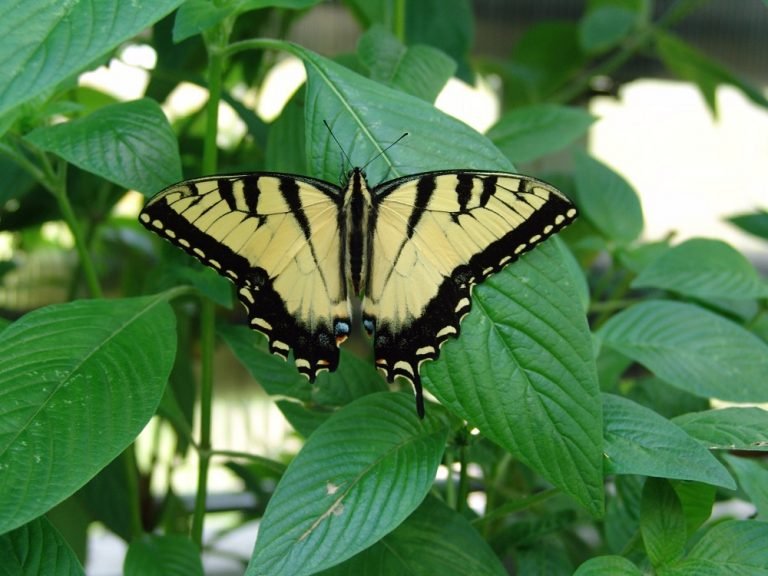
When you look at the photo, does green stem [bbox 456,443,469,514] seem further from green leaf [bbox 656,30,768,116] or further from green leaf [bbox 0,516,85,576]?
green leaf [bbox 656,30,768,116]

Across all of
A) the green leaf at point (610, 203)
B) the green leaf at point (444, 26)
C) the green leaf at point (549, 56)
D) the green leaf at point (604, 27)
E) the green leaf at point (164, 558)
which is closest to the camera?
the green leaf at point (164, 558)

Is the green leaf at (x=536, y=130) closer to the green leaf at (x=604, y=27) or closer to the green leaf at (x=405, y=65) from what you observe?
the green leaf at (x=405, y=65)

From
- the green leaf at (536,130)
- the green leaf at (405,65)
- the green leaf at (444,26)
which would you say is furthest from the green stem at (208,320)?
the green leaf at (444,26)

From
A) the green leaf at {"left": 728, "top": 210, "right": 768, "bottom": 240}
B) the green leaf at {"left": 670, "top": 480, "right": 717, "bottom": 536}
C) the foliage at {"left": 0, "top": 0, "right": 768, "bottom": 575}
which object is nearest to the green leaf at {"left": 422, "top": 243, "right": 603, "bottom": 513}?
the foliage at {"left": 0, "top": 0, "right": 768, "bottom": 575}

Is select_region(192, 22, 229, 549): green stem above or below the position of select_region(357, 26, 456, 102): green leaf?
below

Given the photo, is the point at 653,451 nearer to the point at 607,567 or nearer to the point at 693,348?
the point at 607,567

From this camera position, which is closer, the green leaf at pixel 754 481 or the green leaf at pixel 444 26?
the green leaf at pixel 754 481

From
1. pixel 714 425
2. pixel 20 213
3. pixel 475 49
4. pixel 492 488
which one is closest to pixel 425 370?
pixel 714 425
